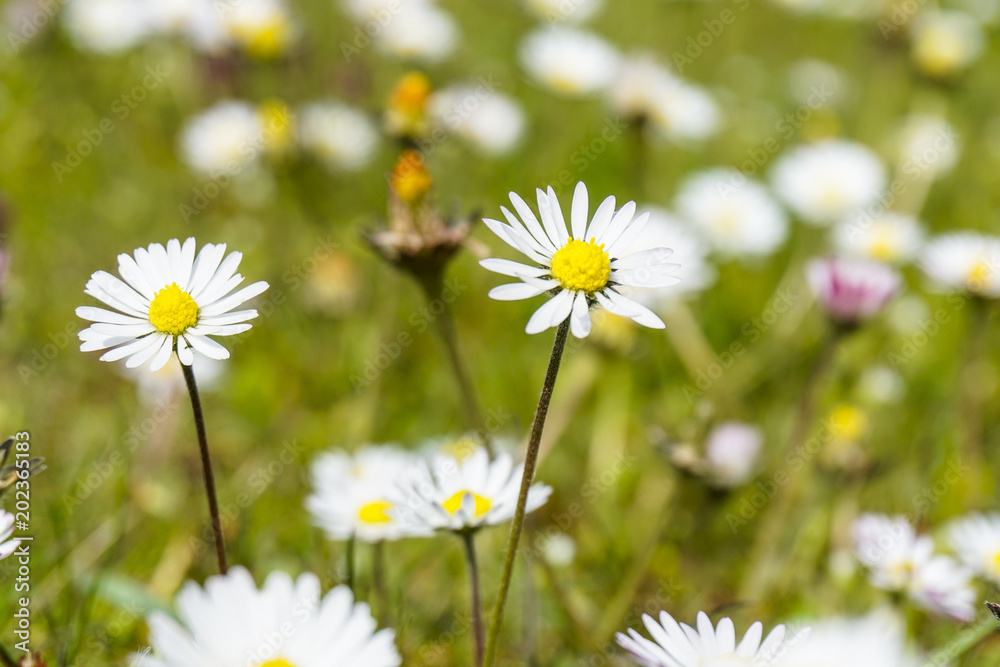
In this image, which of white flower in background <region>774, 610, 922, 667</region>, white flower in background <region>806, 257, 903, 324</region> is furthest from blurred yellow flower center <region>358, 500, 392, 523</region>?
white flower in background <region>806, 257, 903, 324</region>

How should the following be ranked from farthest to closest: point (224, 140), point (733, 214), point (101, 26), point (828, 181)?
point (101, 26), point (828, 181), point (224, 140), point (733, 214)

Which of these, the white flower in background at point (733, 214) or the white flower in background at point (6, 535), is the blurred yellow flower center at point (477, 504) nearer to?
the white flower in background at point (6, 535)

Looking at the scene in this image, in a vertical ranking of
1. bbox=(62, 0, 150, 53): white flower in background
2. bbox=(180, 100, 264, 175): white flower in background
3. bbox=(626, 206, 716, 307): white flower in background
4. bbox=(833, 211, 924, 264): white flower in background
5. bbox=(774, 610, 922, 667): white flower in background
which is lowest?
bbox=(774, 610, 922, 667): white flower in background

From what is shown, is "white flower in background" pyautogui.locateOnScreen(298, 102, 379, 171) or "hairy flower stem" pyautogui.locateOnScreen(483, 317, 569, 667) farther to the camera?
"white flower in background" pyautogui.locateOnScreen(298, 102, 379, 171)

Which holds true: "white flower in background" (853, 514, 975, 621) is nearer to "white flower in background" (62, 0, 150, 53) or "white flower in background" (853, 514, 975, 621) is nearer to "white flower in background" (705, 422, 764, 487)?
"white flower in background" (705, 422, 764, 487)

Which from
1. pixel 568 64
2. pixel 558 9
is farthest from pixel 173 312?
pixel 558 9

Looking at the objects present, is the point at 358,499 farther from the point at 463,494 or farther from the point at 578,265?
the point at 578,265

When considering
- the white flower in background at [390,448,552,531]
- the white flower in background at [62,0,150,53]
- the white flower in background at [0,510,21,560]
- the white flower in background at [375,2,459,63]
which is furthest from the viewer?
the white flower in background at [62,0,150,53]
